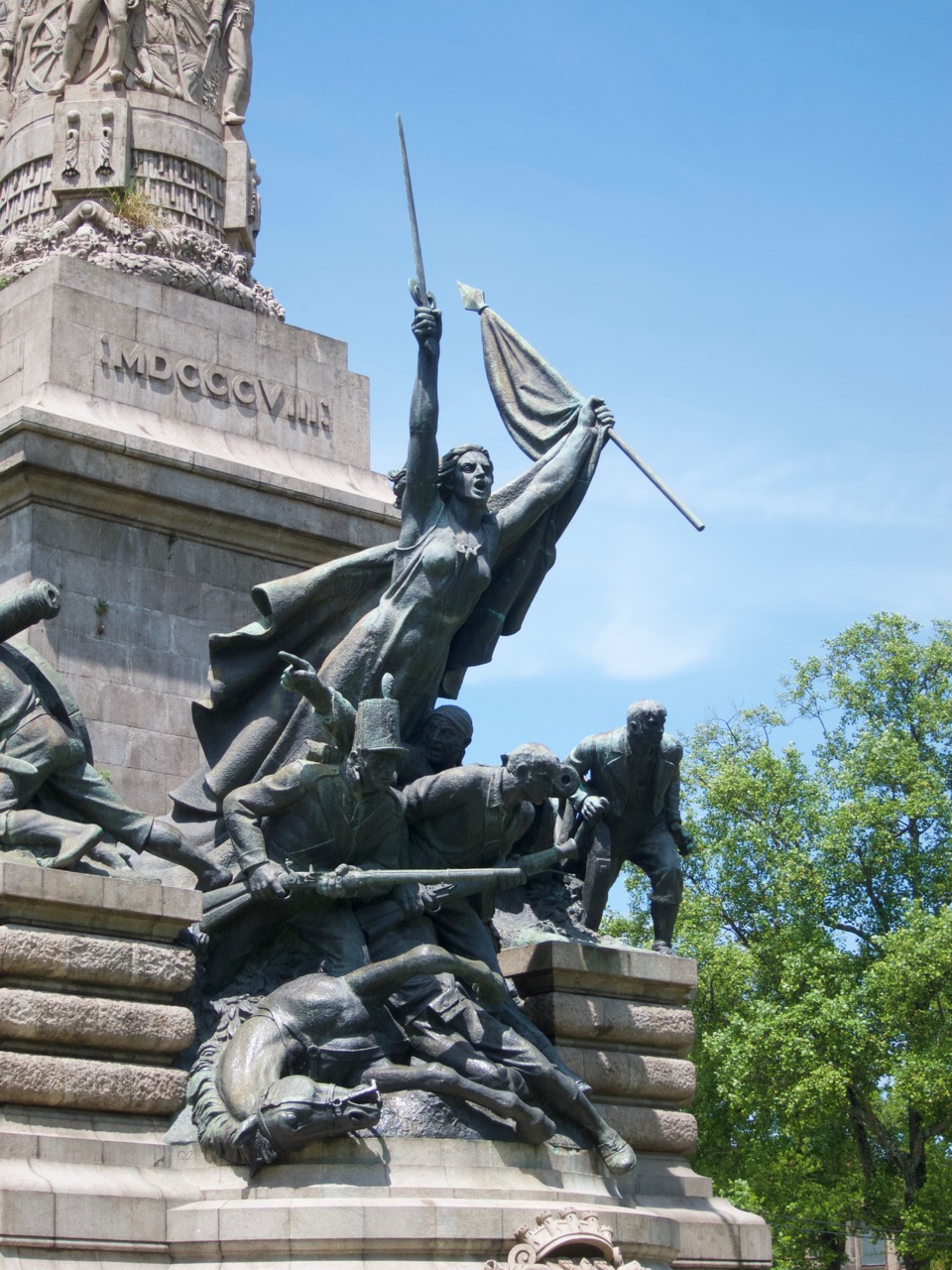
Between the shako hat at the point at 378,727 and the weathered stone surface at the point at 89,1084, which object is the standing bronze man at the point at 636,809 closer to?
the shako hat at the point at 378,727

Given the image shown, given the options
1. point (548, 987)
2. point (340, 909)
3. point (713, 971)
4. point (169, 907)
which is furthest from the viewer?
point (713, 971)

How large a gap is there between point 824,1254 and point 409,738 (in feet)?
59.3

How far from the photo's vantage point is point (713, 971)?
30.8m

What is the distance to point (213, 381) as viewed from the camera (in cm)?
1669

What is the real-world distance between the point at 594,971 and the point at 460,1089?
2316 mm

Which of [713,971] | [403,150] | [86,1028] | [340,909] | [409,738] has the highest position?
[403,150]

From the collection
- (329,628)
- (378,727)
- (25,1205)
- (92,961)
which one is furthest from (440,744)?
(25,1205)

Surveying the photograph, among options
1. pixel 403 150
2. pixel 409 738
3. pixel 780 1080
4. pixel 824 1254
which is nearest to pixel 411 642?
pixel 409 738

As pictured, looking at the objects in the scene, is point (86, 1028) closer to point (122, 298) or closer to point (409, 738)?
point (409, 738)

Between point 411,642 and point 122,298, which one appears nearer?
point 411,642

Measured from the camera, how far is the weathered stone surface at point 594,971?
14.2m

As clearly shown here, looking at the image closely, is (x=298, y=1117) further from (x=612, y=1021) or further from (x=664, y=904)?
(x=664, y=904)

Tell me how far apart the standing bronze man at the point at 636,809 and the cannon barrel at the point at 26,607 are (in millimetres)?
4149

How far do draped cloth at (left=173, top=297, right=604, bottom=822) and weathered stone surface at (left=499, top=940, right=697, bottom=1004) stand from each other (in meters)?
1.71
